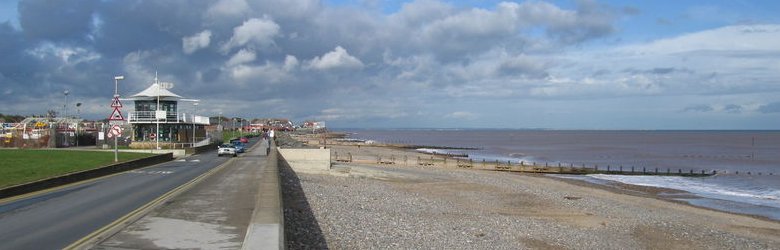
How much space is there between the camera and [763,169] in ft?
207

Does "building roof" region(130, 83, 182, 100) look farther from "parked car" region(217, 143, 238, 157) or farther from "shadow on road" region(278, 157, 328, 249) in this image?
"shadow on road" region(278, 157, 328, 249)

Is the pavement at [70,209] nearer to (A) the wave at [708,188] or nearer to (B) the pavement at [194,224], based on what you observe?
(B) the pavement at [194,224]

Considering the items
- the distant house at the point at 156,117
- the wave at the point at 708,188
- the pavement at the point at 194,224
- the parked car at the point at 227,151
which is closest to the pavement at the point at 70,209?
Result: the pavement at the point at 194,224

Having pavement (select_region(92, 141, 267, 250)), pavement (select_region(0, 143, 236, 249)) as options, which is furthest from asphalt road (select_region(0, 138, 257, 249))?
pavement (select_region(92, 141, 267, 250))

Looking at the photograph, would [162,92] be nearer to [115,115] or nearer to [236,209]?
[115,115]

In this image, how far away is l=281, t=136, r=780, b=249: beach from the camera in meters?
16.8

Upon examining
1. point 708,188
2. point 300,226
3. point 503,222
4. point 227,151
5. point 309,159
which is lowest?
point 708,188

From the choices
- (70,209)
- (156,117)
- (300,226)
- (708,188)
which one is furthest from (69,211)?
(156,117)

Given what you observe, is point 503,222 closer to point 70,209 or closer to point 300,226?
point 300,226

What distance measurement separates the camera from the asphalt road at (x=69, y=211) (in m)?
11.6

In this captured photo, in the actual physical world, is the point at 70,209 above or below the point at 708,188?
above

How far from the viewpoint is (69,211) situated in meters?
15.6

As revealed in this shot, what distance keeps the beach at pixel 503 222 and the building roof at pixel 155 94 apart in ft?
131

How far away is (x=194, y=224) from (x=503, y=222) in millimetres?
11544
